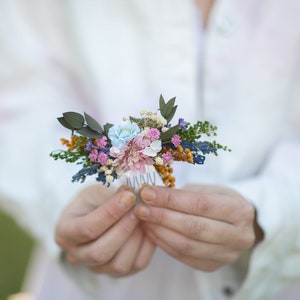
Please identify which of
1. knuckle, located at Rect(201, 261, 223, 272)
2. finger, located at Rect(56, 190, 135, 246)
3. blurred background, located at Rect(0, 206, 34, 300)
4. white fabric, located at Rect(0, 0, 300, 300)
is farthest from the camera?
blurred background, located at Rect(0, 206, 34, 300)

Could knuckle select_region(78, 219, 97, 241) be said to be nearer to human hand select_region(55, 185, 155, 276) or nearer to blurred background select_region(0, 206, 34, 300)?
human hand select_region(55, 185, 155, 276)

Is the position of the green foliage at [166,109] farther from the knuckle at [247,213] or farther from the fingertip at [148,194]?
the knuckle at [247,213]

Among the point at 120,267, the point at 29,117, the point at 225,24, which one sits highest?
the point at 225,24

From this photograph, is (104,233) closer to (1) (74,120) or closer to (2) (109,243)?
(2) (109,243)

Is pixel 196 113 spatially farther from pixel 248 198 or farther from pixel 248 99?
pixel 248 198

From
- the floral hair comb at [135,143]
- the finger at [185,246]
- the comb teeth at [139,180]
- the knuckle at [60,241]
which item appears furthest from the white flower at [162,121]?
the knuckle at [60,241]

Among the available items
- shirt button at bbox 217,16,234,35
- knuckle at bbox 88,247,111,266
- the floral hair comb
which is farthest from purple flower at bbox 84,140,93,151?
shirt button at bbox 217,16,234,35

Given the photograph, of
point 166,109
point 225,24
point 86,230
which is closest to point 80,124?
point 166,109
